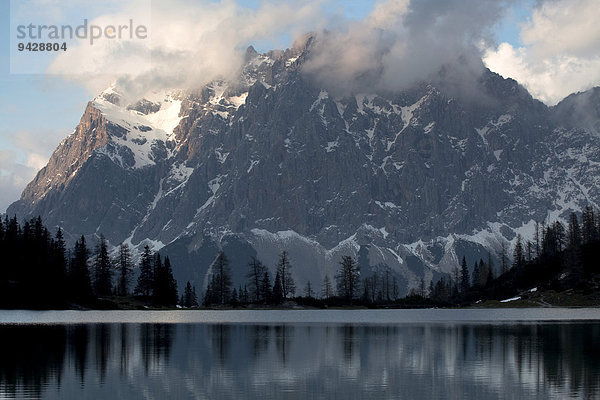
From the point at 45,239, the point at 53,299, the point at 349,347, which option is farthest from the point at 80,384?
the point at 45,239

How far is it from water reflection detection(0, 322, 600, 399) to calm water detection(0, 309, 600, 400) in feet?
0.26

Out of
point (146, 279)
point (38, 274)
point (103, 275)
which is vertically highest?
point (38, 274)

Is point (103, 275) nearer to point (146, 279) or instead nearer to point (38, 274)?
point (146, 279)

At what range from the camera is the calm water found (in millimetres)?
45125

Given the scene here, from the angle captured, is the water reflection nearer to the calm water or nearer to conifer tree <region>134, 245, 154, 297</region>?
the calm water

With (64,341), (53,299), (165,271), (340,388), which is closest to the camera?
(340,388)

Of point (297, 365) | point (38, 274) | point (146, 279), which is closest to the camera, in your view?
point (297, 365)

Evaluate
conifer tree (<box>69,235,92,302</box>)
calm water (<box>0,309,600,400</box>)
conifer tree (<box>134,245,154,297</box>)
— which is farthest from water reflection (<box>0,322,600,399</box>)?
conifer tree (<box>134,245,154,297</box>)

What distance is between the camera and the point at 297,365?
57.0 metres

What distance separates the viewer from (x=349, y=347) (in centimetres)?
6994

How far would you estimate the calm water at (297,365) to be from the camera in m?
45.1

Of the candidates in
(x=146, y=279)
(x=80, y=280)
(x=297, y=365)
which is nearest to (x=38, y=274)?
(x=80, y=280)

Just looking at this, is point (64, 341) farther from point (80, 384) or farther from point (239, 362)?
point (80, 384)

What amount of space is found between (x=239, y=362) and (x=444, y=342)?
2422 cm
